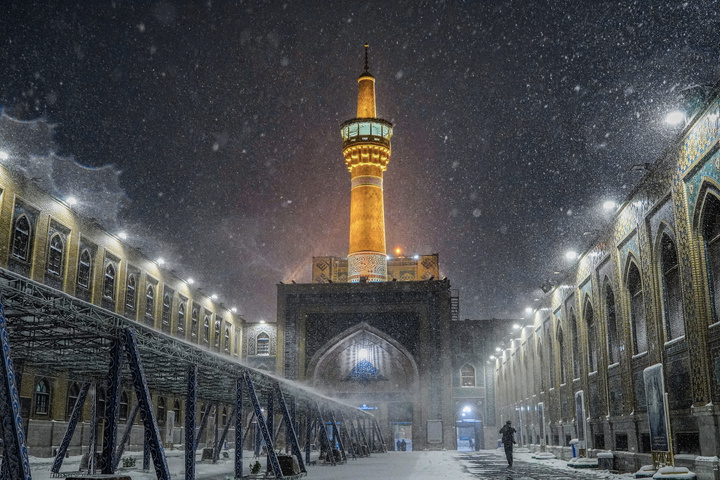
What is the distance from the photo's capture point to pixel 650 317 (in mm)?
17359

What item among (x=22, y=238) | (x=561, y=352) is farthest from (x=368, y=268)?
(x=22, y=238)

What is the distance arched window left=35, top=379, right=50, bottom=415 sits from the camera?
2550cm

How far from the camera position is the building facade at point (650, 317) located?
1376cm

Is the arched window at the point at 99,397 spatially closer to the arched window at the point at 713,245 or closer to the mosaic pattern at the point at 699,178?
the arched window at the point at 713,245

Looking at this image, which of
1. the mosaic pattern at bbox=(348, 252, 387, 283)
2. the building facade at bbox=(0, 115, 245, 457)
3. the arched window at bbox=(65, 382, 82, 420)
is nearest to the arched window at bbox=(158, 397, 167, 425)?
the building facade at bbox=(0, 115, 245, 457)

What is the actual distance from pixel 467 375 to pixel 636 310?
39.4 metres

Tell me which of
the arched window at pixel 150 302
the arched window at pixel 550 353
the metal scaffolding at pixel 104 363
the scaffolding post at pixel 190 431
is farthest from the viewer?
the arched window at pixel 150 302

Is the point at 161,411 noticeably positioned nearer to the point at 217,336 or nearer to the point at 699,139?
the point at 217,336

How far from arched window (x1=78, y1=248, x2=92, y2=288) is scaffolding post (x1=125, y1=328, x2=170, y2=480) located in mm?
19890

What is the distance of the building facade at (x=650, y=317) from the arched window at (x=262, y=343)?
96.1ft

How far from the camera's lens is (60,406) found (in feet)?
88.4

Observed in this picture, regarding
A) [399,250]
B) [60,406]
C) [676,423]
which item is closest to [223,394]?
[60,406]

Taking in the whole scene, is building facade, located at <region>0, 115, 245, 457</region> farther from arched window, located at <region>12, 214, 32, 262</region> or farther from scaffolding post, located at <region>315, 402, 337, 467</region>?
scaffolding post, located at <region>315, 402, 337, 467</region>

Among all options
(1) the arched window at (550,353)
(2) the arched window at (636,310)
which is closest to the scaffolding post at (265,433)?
(2) the arched window at (636,310)
